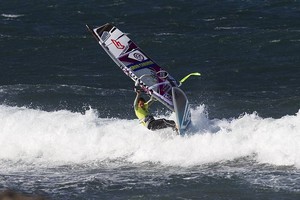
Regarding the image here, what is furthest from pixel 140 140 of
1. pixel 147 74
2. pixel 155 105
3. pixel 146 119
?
pixel 155 105

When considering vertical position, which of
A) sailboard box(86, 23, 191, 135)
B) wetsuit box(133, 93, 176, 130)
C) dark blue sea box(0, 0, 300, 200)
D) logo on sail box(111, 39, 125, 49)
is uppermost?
logo on sail box(111, 39, 125, 49)

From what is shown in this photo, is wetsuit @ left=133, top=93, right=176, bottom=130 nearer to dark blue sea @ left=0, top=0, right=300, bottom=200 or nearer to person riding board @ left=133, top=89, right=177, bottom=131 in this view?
person riding board @ left=133, top=89, right=177, bottom=131

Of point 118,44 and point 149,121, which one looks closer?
point 149,121

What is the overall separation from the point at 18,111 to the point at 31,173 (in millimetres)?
5538

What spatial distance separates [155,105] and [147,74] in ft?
10.8

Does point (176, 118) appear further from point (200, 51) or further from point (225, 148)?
point (200, 51)

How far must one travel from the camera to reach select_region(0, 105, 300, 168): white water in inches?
1121

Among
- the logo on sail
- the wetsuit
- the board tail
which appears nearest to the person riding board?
the wetsuit

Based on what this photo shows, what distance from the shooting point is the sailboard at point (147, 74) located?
29406mm

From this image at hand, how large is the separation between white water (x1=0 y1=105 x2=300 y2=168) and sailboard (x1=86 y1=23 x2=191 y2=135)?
2.80ft

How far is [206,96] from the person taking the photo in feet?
113

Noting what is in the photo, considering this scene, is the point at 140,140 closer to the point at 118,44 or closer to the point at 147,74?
the point at 147,74

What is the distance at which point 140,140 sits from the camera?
29.9 meters

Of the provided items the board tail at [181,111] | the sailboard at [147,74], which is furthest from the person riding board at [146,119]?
the sailboard at [147,74]
